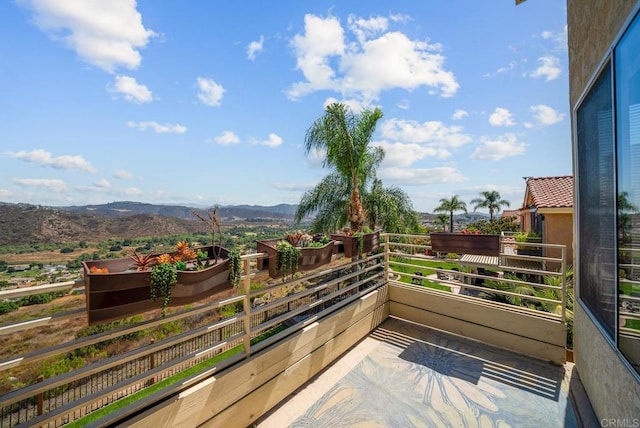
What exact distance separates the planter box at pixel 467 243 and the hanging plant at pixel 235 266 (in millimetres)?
2600

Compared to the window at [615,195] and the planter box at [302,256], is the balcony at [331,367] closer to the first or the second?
the planter box at [302,256]

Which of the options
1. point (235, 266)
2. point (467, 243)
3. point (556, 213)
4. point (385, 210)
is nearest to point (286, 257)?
point (235, 266)

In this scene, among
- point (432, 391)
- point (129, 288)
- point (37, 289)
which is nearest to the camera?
point (37, 289)

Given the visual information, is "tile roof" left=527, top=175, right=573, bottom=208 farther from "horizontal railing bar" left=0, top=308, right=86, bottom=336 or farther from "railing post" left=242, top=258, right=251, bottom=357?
"horizontal railing bar" left=0, top=308, right=86, bottom=336

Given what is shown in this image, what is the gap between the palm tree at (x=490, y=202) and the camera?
1091 inches

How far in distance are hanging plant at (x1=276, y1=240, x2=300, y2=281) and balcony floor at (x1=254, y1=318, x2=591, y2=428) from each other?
1.20m

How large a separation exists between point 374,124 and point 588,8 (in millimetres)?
3192

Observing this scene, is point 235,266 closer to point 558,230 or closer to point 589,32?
point 589,32

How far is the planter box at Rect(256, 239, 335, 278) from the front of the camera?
2139 millimetres

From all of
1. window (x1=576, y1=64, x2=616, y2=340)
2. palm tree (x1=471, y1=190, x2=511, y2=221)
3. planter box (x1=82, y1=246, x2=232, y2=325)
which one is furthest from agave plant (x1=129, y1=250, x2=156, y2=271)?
palm tree (x1=471, y1=190, x2=511, y2=221)

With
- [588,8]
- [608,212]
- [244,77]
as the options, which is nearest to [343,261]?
[608,212]

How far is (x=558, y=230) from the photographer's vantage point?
24.7 feet

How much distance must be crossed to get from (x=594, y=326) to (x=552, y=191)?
8.46m

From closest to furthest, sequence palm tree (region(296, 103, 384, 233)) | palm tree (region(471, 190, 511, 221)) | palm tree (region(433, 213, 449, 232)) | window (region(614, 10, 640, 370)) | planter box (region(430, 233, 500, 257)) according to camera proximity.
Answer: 1. window (region(614, 10, 640, 370))
2. planter box (region(430, 233, 500, 257))
3. palm tree (region(296, 103, 384, 233))
4. palm tree (region(433, 213, 449, 232))
5. palm tree (region(471, 190, 511, 221))
